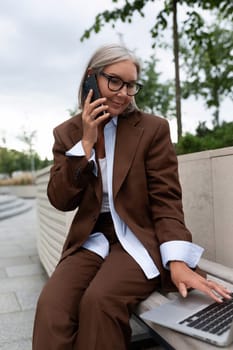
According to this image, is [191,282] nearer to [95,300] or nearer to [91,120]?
[95,300]

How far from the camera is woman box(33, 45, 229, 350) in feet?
5.16

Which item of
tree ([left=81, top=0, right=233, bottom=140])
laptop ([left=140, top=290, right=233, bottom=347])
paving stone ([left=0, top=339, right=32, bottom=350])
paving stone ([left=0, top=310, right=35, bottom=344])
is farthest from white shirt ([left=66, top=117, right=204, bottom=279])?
tree ([left=81, top=0, right=233, bottom=140])

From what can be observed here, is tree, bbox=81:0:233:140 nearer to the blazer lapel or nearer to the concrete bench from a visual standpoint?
the concrete bench

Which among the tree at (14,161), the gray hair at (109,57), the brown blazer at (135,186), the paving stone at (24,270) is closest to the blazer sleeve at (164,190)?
the brown blazer at (135,186)

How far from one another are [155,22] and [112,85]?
3.28 m

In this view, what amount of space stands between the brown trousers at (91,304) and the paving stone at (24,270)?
123 inches

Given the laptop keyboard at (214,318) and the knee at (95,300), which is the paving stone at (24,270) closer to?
the knee at (95,300)

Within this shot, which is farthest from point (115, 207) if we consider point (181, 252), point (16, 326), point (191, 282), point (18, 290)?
point (18, 290)

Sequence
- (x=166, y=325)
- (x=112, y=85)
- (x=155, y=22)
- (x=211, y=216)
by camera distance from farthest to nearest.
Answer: (x=155, y=22), (x=211, y=216), (x=112, y=85), (x=166, y=325)

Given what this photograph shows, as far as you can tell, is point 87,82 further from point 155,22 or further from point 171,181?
point 155,22

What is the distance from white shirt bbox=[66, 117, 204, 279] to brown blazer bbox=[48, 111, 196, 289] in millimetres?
27

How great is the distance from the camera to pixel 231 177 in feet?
6.94

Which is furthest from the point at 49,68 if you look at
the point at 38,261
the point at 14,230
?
the point at 38,261

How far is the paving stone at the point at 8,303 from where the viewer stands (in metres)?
3.44
